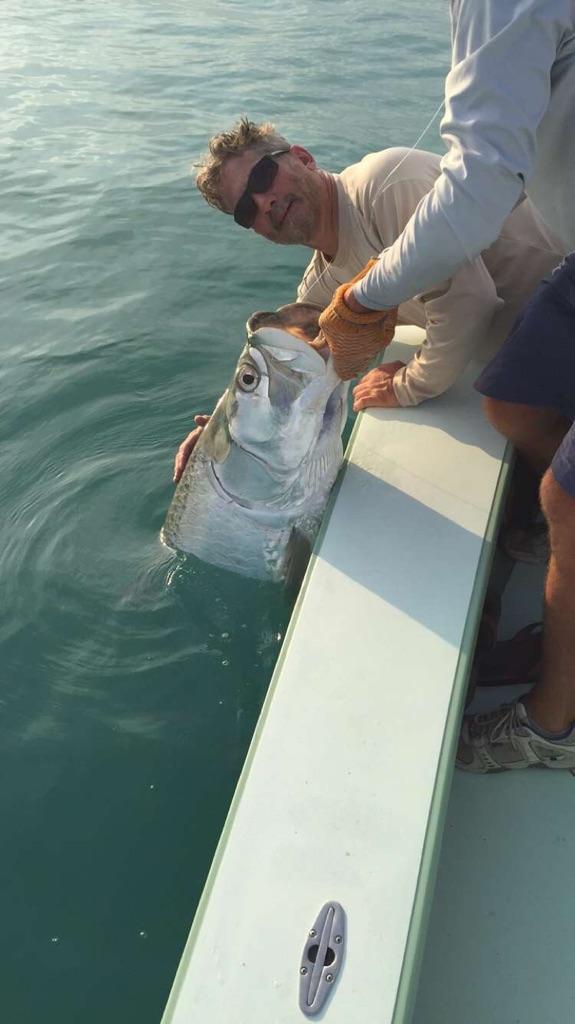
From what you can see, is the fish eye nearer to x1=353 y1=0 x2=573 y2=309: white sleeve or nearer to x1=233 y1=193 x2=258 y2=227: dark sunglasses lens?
x1=353 y1=0 x2=573 y2=309: white sleeve

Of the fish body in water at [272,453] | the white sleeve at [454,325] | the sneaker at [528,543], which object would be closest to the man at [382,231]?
the white sleeve at [454,325]

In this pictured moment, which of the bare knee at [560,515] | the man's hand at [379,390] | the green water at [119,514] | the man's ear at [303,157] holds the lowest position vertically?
the green water at [119,514]

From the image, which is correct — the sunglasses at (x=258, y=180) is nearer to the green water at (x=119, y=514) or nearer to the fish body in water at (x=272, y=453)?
the fish body in water at (x=272, y=453)

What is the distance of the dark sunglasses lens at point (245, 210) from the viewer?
3176mm

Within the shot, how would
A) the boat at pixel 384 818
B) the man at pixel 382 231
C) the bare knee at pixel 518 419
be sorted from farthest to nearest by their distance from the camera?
1. the man at pixel 382 231
2. the bare knee at pixel 518 419
3. the boat at pixel 384 818

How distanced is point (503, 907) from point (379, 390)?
5.94 feet

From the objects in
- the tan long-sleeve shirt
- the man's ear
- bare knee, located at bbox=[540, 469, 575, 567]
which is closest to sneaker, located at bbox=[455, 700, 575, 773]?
bare knee, located at bbox=[540, 469, 575, 567]

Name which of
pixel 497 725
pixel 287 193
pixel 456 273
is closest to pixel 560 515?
pixel 497 725

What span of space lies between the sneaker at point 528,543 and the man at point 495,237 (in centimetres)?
42

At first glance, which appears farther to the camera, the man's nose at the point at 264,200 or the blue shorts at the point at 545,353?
the man's nose at the point at 264,200

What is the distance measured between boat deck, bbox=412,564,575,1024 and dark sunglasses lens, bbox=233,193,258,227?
7.50 feet

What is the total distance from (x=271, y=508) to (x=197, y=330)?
3.01 meters

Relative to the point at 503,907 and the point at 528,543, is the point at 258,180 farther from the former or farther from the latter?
the point at 503,907

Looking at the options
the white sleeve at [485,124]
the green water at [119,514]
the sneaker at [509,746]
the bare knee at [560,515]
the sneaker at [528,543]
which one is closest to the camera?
the white sleeve at [485,124]
